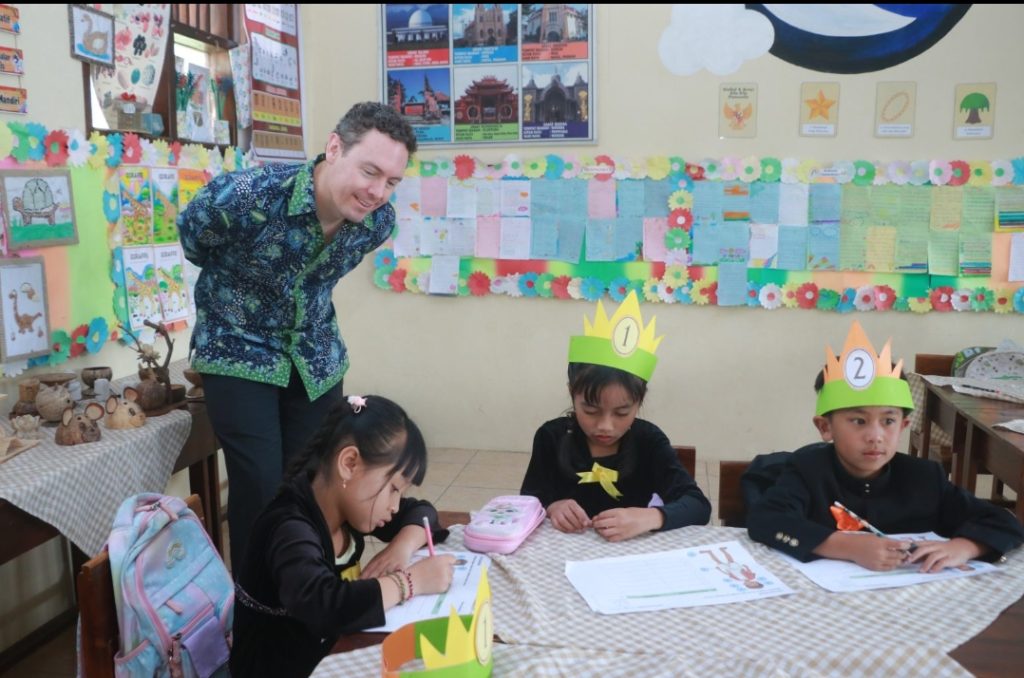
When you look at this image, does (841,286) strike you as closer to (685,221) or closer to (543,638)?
(685,221)

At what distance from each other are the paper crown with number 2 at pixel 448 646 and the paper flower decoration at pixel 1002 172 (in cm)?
357

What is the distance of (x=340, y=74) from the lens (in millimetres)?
4207

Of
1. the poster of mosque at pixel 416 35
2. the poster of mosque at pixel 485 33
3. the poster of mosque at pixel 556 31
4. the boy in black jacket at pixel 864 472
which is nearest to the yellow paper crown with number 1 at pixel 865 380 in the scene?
the boy in black jacket at pixel 864 472

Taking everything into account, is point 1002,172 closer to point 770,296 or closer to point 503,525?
point 770,296

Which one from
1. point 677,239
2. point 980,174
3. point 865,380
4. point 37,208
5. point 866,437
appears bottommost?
point 866,437

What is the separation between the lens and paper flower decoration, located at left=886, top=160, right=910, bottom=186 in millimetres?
3734

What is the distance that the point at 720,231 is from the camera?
12.8ft

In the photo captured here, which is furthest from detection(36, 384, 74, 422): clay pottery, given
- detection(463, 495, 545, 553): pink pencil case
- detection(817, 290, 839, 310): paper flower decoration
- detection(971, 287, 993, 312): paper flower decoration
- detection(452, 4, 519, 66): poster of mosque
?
detection(971, 287, 993, 312): paper flower decoration

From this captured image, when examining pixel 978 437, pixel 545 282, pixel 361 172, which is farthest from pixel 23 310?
pixel 978 437

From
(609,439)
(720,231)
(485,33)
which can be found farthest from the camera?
(485,33)

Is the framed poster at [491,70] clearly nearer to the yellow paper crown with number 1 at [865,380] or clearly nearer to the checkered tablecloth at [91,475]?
the checkered tablecloth at [91,475]

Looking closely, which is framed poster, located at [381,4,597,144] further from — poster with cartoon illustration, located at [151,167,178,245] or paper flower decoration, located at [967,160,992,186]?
paper flower decoration, located at [967,160,992,186]

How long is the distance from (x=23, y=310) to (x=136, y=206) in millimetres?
599

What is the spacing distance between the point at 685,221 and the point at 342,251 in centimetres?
221
